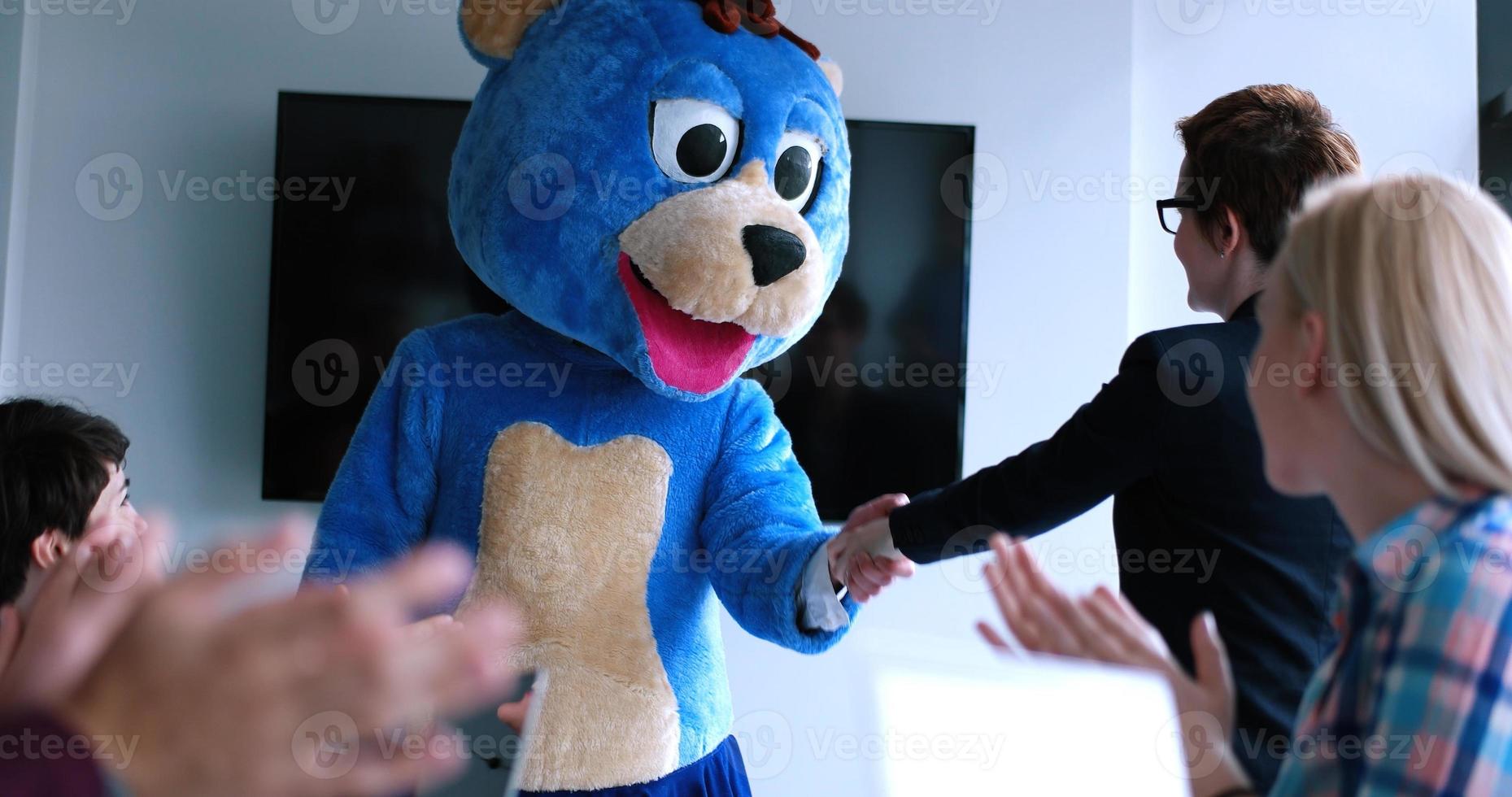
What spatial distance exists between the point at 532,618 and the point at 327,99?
154 centimetres

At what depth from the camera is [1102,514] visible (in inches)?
107

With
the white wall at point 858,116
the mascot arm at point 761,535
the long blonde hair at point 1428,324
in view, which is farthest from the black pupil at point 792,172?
the white wall at point 858,116

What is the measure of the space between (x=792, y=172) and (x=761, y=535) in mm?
489

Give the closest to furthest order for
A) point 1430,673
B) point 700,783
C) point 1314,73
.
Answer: point 1430,673
point 700,783
point 1314,73

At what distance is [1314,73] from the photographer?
2.82m

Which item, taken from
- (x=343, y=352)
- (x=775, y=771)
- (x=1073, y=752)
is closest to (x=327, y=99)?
(x=343, y=352)

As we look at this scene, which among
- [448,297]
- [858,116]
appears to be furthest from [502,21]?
[858,116]

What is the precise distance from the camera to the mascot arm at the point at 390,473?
143cm

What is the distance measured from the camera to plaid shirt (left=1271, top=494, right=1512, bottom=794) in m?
0.67

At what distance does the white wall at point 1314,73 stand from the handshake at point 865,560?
158cm

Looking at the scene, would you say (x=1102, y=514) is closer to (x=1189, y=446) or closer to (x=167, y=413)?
(x=1189, y=446)

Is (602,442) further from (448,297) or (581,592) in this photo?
(448,297)

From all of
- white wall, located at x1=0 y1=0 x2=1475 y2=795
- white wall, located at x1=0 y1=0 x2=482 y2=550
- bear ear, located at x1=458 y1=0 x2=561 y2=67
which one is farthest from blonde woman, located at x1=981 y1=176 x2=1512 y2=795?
white wall, located at x1=0 y1=0 x2=482 y2=550

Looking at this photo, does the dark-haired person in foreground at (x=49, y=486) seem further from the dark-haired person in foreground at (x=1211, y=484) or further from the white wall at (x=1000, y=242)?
the white wall at (x=1000, y=242)
